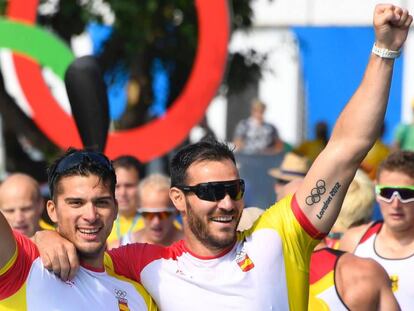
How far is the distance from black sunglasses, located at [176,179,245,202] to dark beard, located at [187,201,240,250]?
0.09 metres

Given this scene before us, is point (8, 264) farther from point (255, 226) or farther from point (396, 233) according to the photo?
point (396, 233)

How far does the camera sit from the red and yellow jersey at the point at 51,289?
4.40m

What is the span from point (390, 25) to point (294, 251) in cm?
100

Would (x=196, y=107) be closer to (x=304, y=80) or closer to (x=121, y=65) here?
(x=121, y=65)

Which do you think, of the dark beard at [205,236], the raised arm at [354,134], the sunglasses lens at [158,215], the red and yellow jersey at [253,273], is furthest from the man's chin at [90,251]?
the sunglasses lens at [158,215]

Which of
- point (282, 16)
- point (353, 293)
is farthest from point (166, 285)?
point (282, 16)

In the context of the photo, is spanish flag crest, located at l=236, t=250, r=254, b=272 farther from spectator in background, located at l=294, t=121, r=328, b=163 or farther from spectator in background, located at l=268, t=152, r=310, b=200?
spectator in background, located at l=294, t=121, r=328, b=163

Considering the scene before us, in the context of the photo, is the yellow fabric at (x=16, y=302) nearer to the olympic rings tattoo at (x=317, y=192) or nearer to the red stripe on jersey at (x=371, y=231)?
the olympic rings tattoo at (x=317, y=192)

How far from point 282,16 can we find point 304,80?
1958 mm

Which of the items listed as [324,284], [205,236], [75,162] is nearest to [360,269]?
[324,284]

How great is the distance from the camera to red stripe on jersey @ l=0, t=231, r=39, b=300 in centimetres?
438

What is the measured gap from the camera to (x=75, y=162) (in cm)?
471

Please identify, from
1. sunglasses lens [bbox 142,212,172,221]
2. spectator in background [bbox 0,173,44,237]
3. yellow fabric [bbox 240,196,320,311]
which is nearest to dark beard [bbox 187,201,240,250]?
yellow fabric [bbox 240,196,320,311]

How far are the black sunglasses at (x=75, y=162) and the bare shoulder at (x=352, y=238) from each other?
2334mm
